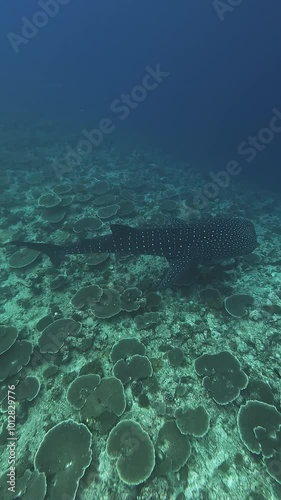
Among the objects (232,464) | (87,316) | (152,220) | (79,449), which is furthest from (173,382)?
(152,220)

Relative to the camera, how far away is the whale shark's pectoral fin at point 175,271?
7.99 meters

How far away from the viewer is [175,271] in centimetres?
812

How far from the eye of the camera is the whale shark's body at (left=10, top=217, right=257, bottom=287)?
7949mm

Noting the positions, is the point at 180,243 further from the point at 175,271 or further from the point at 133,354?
the point at 133,354

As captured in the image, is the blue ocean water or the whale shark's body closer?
the blue ocean water

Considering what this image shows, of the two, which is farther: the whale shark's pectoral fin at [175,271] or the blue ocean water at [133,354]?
the whale shark's pectoral fin at [175,271]

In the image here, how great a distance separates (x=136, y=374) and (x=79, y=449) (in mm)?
1740

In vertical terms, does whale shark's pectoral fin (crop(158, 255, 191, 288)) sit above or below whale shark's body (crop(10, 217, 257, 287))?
below

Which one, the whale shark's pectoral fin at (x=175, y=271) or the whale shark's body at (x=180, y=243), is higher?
the whale shark's body at (x=180, y=243)

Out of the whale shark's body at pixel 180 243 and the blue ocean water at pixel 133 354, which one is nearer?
the blue ocean water at pixel 133 354

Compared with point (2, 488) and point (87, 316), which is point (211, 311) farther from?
point (2, 488)

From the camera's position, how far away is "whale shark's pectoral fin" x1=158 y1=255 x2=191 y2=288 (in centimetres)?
799

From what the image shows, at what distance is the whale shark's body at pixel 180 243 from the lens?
313 inches

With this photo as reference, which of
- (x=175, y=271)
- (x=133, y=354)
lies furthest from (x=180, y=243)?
(x=133, y=354)
